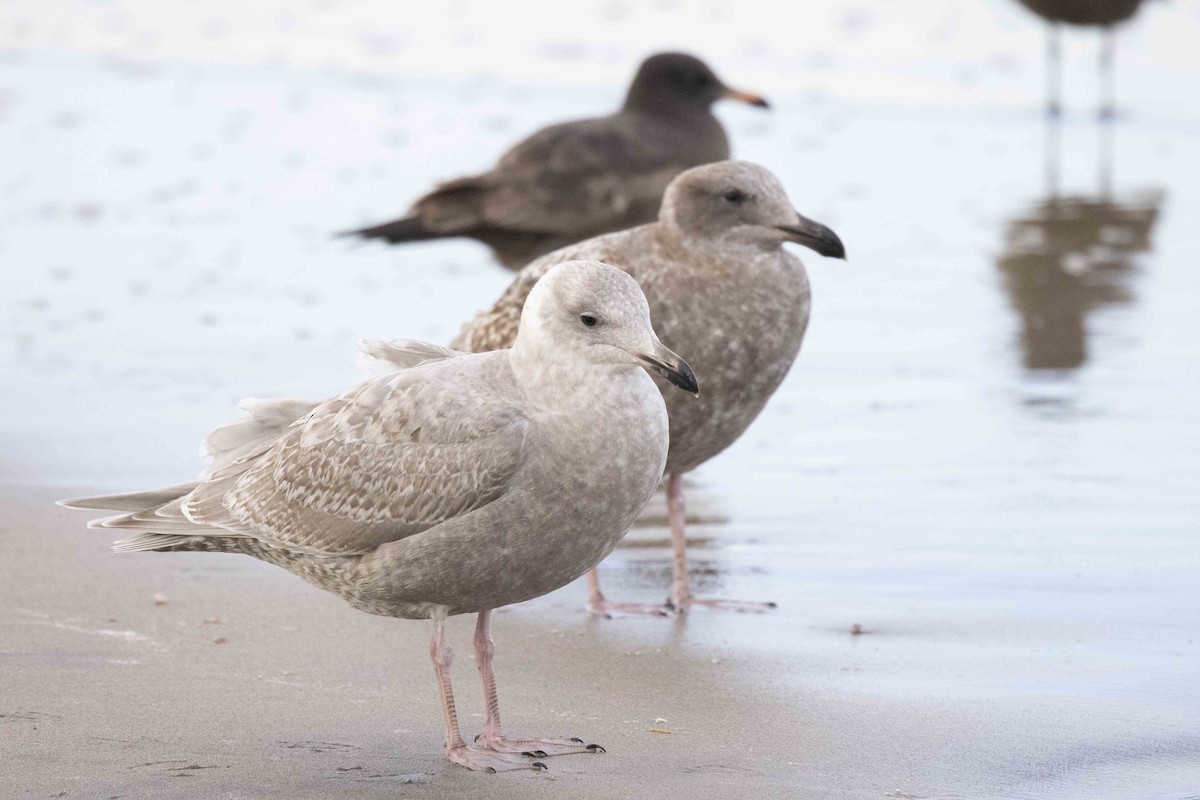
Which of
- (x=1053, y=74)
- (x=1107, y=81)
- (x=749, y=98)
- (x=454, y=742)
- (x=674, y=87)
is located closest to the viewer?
(x=454, y=742)

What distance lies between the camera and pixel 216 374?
838 cm

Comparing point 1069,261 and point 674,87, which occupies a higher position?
point 674,87

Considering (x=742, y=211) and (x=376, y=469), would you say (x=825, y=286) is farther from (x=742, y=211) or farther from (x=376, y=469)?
(x=376, y=469)

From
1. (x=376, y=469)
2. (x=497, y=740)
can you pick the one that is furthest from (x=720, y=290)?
(x=497, y=740)

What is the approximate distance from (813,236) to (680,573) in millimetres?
1176

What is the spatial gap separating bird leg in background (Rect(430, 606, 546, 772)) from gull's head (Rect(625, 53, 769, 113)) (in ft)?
19.1

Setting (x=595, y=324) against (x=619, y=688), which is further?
(x=619, y=688)

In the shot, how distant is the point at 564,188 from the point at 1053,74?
27.1 ft

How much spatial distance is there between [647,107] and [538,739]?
5.99 metres

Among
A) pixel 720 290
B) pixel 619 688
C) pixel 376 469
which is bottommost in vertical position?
pixel 619 688

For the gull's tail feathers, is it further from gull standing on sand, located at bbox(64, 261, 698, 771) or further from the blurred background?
the blurred background

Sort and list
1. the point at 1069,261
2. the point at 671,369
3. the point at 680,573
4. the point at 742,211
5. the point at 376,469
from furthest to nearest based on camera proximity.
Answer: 1. the point at 1069,261
2. the point at 742,211
3. the point at 680,573
4. the point at 376,469
5. the point at 671,369

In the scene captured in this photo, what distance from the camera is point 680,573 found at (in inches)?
227

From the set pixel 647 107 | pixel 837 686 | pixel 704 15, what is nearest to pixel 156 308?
pixel 647 107
